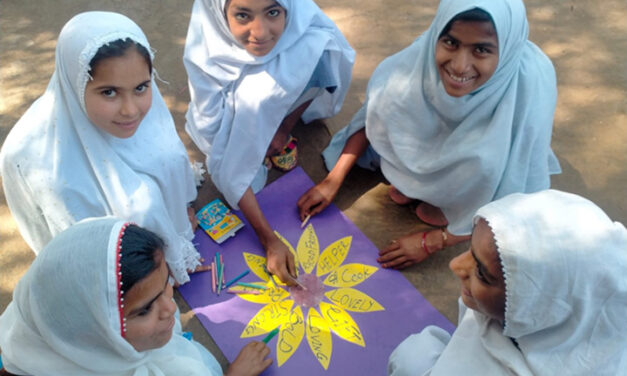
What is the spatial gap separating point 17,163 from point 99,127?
30 centimetres

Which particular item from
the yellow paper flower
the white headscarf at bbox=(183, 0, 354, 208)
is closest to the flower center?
the yellow paper flower

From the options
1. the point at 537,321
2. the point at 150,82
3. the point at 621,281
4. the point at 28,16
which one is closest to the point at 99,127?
the point at 150,82

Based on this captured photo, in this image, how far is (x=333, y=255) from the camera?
248cm

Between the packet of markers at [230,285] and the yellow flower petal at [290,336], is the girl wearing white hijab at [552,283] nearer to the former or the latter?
the yellow flower petal at [290,336]

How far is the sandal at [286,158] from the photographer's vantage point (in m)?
2.76

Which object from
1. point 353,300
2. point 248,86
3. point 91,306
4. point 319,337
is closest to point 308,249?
point 353,300

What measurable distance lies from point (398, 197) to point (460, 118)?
2.04ft

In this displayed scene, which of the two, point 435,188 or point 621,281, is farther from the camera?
point 435,188

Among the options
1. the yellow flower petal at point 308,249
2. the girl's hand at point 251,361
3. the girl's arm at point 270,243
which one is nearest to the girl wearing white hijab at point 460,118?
the yellow flower petal at point 308,249

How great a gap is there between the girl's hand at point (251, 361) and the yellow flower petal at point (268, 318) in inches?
3.7

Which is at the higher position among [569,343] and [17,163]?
[17,163]

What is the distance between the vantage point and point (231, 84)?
2453 millimetres

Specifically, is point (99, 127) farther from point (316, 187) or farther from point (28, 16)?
point (28, 16)

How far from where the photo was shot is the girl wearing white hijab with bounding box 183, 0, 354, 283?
92.4 inches
